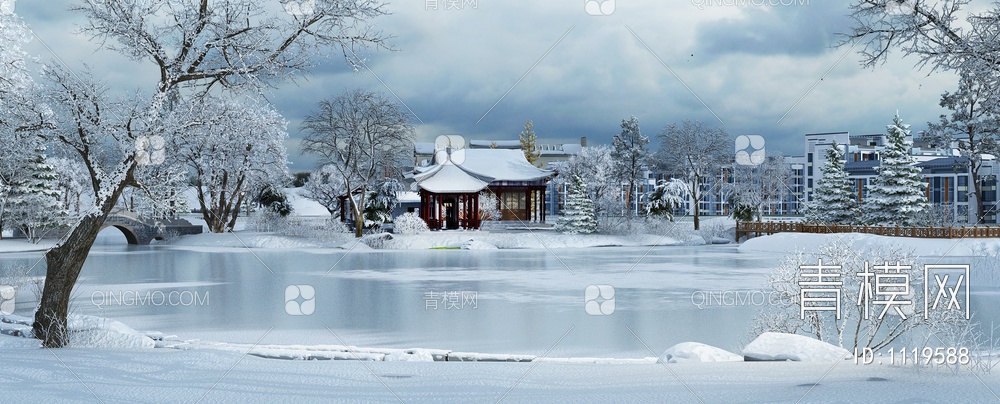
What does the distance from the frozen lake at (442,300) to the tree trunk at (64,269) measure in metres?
2.49

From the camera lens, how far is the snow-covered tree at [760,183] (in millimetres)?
45062

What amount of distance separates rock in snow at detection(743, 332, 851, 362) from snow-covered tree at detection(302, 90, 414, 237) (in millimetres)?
29068

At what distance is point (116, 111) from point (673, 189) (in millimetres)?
34215

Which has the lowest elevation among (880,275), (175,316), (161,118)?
(175,316)

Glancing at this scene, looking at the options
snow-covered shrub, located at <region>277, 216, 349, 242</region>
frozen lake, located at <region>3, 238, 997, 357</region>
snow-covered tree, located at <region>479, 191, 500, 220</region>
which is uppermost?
snow-covered tree, located at <region>479, 191, 500, 220</region>

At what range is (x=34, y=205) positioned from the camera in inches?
1309

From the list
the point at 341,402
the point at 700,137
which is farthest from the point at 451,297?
the point at 700,137

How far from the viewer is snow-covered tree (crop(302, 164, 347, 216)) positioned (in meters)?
43.2

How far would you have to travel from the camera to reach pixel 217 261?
2573 centimetres

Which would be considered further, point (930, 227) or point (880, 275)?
point (930, 227)

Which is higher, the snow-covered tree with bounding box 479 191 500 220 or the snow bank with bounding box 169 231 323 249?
the snow-covered tree with bounding box 479 191 500 220

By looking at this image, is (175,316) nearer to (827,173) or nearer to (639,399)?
(639,399)

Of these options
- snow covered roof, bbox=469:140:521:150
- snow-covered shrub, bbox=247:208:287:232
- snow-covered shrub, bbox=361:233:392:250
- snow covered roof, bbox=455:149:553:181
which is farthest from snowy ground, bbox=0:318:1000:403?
snow covered roof, bbox=469:140:521:150

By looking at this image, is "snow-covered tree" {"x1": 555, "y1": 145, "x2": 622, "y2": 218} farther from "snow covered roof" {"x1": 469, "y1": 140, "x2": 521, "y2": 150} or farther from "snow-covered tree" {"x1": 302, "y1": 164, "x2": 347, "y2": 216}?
"snow covered roof" {"x1": 469, "y1": 140, "x2": 521, "y2": 150}
